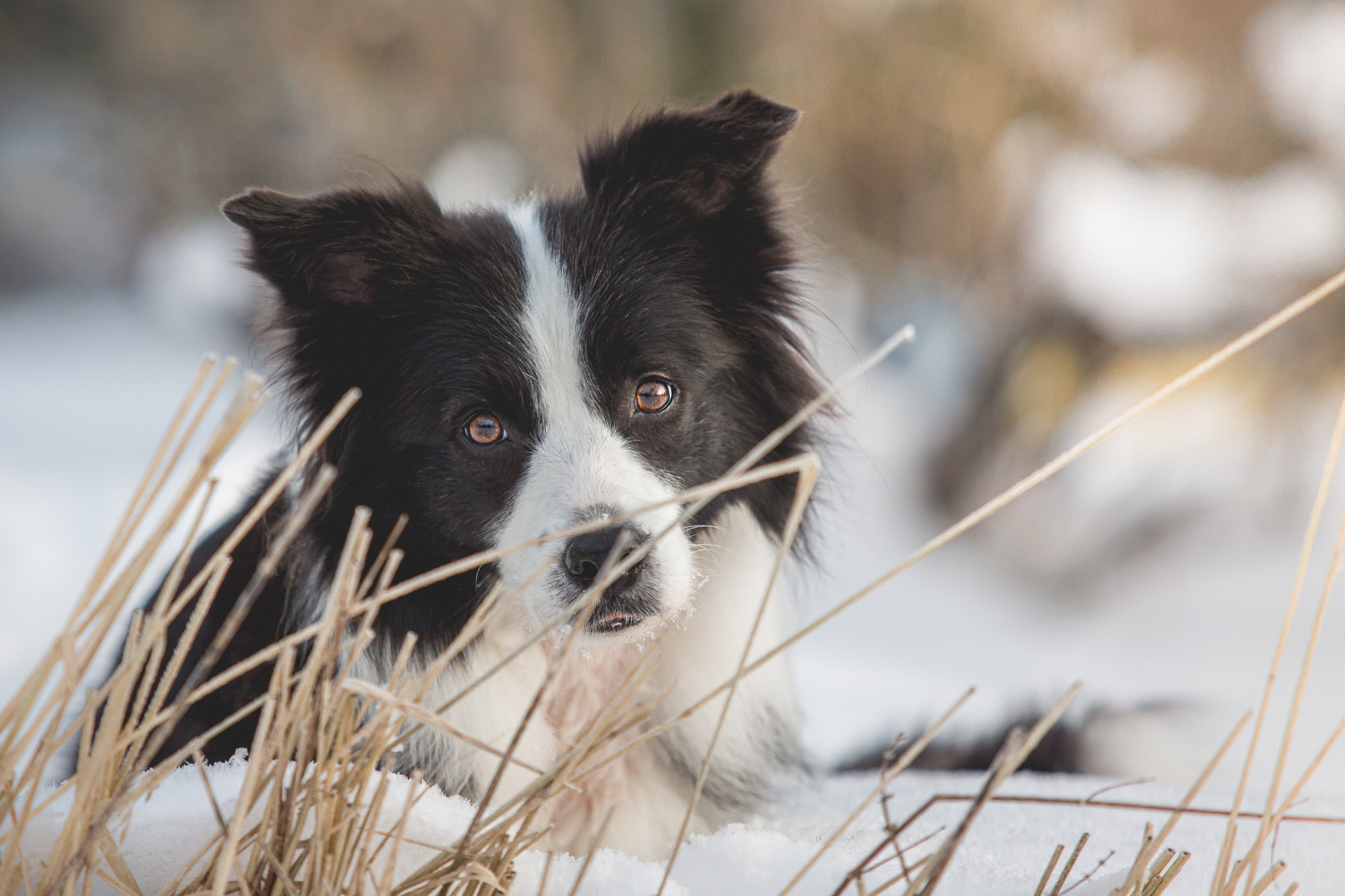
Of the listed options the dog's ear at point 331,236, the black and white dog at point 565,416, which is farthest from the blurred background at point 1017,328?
the dog's ear at point 331,236

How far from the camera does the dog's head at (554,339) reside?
200 cm

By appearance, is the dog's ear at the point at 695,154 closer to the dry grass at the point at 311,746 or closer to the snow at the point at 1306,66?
the dry grass at the point at 311,746

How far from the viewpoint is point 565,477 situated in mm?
1971

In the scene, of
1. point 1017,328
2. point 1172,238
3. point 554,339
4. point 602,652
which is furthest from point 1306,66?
point 602,652

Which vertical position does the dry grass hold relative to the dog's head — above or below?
below

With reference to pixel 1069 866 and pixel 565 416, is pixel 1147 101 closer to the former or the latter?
pixel 565 416

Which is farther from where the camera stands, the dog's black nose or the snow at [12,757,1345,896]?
the dog's black nose

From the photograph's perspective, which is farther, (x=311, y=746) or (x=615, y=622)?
(x=615, y=622)

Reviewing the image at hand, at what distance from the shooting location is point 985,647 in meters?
5.07

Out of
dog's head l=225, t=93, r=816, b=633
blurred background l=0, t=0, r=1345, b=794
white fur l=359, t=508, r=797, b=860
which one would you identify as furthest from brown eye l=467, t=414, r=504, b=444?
blurred background l=0, t=0, r=1345, b=794

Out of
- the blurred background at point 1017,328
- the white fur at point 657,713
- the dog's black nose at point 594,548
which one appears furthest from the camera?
the blurred background at point 1017,328

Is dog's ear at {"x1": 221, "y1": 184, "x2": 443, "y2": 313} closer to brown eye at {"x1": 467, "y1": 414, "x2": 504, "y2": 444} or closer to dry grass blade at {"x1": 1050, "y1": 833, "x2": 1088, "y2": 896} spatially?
brown eye at {"x1": 467, "y1": 414, "x2": 504, "y2": 444}

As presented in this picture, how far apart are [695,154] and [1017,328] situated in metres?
4.68

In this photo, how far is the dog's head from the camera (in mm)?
2002
